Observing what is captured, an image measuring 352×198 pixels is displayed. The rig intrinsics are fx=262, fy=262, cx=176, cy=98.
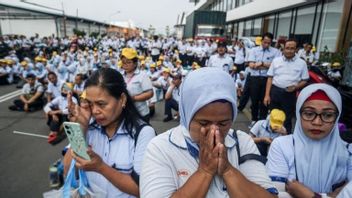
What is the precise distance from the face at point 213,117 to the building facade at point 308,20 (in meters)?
6.70

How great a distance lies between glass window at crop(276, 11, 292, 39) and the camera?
15270mm

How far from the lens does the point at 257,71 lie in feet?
18.1

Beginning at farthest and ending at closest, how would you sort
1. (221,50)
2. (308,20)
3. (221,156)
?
(308,20), (221,50), (221,156)

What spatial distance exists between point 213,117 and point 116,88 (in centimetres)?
91

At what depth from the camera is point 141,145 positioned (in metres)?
1.52

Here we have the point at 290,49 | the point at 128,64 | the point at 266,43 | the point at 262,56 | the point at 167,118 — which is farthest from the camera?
the point at 167,118

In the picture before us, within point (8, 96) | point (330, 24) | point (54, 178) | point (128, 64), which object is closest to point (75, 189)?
point (54, 178)

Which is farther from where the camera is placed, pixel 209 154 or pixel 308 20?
pixel 308 20

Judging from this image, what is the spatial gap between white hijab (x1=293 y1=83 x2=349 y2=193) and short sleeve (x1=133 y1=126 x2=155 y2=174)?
0.99 metres

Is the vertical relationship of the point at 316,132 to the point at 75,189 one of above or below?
above

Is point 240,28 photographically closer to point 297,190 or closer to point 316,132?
point 316,132

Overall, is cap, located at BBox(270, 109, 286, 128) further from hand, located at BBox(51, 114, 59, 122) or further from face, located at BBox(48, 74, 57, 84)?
face, located at BBox(48, 74, 57, 84)

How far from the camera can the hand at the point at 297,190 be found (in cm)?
155

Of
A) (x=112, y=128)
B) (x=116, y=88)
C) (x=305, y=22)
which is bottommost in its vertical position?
(x=112, y=128)
